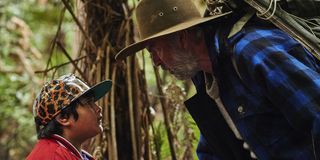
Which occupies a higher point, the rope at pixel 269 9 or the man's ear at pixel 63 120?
the rope at pixel 269 9

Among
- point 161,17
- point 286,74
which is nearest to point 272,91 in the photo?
point 286,74

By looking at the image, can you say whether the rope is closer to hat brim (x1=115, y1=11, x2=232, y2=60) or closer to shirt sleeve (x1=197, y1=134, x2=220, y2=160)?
hat brim (x1=115, y1=11, x2=232, y2=60)

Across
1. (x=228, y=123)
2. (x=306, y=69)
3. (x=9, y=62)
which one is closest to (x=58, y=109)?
(x=228, y=123)

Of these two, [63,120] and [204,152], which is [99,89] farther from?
[204,152]

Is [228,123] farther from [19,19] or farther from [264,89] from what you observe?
[19,19]

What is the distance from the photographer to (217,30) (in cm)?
216

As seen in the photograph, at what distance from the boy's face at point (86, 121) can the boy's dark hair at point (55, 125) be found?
23mm

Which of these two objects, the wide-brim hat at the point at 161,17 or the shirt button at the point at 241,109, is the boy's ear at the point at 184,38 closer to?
the wide-brim hat at the point at 161,17

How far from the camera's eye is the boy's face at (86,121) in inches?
99.5

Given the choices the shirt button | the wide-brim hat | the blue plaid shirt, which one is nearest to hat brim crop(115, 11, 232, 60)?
the wide-brim hat

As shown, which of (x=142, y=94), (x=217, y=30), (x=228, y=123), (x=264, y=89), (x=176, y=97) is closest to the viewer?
(x=264, y=89)

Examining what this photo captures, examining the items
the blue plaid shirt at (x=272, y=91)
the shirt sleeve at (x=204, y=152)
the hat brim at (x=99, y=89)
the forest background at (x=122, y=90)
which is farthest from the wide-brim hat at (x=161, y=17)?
the forest background at (x=122, y=90)

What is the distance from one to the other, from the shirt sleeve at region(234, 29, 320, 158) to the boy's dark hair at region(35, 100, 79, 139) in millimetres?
891

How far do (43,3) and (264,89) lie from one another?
7431mm
